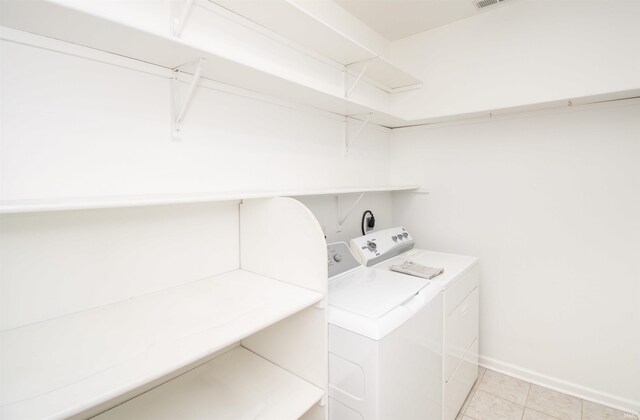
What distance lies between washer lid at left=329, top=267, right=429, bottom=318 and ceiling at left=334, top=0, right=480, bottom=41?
Answer: 181cm

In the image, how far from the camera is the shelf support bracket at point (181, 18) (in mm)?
1133

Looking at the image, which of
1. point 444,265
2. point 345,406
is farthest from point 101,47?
point 444,265

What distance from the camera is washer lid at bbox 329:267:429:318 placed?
1300 mm

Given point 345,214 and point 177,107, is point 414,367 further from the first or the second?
point 177,107

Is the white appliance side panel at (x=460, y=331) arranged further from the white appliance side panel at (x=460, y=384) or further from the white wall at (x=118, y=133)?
the white wall at (x=118, y=133)

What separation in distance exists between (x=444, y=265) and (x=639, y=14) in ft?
5.90

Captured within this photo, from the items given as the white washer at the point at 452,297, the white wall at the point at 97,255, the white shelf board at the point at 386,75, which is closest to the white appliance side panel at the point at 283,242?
the white wall at the point at 97,255

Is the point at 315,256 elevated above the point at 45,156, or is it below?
below

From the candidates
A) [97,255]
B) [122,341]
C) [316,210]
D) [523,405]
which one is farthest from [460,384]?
[97,255]

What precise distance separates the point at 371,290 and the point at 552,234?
4.85 feet

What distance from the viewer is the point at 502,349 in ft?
7.57

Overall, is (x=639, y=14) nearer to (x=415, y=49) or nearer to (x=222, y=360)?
(x=415, y=49)

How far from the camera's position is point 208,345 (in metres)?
0.83

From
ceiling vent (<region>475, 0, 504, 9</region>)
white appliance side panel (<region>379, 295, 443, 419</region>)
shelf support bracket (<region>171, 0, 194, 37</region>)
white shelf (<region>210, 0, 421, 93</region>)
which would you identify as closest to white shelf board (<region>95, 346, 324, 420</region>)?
white appliance side panel (<region>379, 295, 443, 419</region>)
